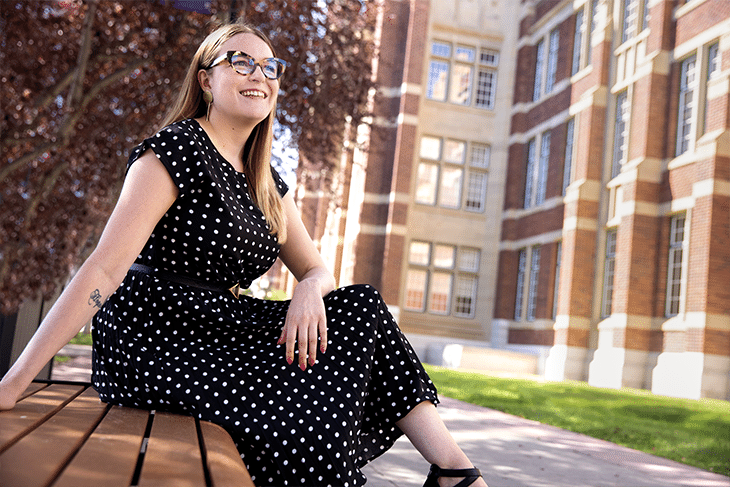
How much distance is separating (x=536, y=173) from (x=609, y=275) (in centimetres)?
609

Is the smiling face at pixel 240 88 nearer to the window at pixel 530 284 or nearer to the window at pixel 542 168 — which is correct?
the window at pixel 530 284

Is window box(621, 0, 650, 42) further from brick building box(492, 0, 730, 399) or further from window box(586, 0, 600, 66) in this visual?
window box(586, 0, 600, 66)

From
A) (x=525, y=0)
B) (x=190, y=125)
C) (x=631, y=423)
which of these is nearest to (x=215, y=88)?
(x=190, y=125)

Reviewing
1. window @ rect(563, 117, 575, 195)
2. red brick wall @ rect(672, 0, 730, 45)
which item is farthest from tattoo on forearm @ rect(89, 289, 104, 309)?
window @ rect(563, 117, 575, 195)

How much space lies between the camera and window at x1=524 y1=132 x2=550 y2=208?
2552 centimetres

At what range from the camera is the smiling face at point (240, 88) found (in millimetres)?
2488

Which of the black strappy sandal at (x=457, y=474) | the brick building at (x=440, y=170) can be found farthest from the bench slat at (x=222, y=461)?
the brick building at (x=440, y=170)

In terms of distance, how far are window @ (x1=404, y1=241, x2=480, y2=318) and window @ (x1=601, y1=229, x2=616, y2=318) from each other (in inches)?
307

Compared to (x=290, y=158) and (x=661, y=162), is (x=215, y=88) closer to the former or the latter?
(x=290, y=158)

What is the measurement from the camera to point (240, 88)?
249 centimetres

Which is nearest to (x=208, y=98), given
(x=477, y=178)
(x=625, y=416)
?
(x=625, y=416)

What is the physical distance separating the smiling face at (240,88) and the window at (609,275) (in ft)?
65.5

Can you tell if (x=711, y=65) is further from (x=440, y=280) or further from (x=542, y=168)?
(x=440, y=280)

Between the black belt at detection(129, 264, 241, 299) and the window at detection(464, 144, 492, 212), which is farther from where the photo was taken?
the window at detection(464, 144, 492, 212)
